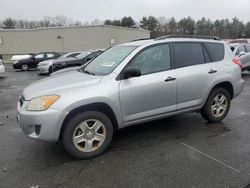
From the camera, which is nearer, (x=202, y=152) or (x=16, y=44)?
(x=202, y=152)

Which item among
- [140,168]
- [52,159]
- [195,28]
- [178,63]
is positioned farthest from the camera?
[195,28]

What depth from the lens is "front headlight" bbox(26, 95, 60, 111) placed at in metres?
3.76

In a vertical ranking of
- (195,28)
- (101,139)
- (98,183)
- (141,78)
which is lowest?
(98,183)

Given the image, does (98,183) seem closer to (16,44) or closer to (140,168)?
(140,168)

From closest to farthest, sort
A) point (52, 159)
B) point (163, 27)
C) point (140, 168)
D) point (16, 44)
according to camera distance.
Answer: point (140, 168) < point (52, 159) < point (16, 44) < point (163, 27)

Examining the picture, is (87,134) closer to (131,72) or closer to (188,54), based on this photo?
(131,72)

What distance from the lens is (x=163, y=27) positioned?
7744cm

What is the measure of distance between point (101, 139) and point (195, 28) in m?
84.2

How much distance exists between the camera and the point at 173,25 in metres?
81.1

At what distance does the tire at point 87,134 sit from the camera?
3877mm

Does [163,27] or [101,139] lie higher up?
[163,27]

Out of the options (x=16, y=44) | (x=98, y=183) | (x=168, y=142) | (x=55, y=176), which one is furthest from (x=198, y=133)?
(x=16, y=44)

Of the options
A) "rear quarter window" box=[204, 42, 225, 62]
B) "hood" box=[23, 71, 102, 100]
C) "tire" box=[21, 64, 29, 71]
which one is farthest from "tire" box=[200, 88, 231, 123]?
"tire" box=[21, 64, 29, 71]

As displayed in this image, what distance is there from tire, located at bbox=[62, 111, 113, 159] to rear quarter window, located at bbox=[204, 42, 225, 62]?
8.51 ft
